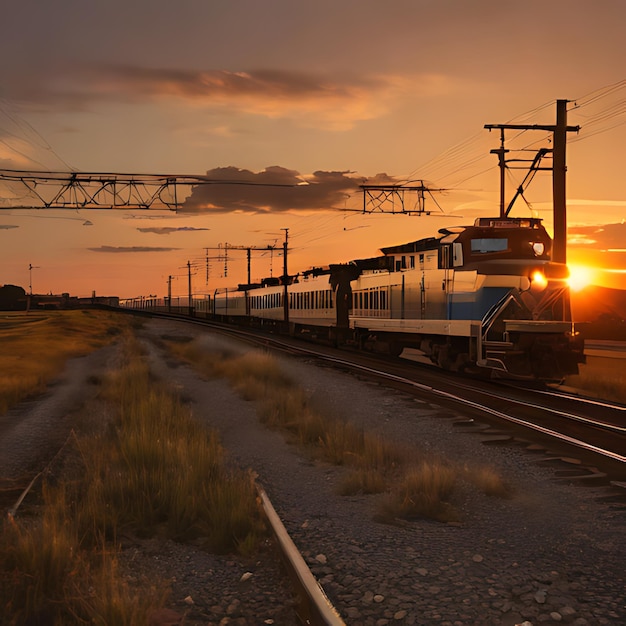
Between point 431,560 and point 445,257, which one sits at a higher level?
point 445,257

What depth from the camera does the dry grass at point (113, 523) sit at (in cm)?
491

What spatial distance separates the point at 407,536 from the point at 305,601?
2.24 meters

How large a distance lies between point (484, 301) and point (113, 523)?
13.7 m

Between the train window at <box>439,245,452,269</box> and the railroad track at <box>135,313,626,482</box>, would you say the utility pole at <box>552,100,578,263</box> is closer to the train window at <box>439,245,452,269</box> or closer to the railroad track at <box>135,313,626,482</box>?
the train window at <box>439,245,452,269</box>

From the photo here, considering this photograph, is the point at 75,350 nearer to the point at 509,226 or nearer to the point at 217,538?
the point at 509,226

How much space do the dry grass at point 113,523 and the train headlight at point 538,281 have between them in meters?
10.7

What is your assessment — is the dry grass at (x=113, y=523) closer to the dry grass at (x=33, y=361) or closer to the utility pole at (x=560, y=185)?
the dry grass at (x=33, y=361)

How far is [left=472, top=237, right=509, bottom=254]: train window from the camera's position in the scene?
19.5 metres

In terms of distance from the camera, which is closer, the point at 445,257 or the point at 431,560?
the point at 431,560

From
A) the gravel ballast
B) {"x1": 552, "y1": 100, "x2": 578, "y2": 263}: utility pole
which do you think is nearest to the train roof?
{"x1": 552, "y1": 100, "x2": 578, "y2": 263}: utility pole

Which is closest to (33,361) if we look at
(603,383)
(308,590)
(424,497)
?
(603,383)

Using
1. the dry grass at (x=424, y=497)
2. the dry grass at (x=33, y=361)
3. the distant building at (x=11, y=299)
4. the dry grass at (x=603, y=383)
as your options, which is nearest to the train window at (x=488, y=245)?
the dry grass at (x=603, y=383)

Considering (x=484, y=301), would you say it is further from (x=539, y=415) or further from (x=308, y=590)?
(x=308, y=590)

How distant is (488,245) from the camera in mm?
19547
